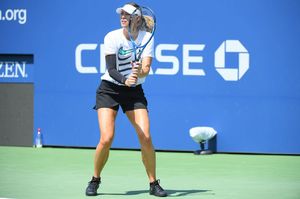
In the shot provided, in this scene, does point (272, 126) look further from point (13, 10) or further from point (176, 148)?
point (13, 10)

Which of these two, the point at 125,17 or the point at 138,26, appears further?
the point at 138,26

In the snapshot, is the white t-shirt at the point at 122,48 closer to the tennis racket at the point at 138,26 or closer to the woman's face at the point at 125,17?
the tennis racket at the point at 138,26

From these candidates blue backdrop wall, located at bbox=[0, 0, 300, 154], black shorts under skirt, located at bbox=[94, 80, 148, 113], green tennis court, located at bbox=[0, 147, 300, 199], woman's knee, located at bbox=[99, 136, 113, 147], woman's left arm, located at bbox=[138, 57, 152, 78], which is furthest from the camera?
blue backdrop wall, located at bbox=[0, 0, 300, 154]

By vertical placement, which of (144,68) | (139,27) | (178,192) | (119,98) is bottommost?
(178,192)

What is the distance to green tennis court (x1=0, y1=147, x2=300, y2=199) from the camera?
7.89m

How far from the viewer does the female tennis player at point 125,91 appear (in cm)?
754

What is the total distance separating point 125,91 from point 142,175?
1.79 meters

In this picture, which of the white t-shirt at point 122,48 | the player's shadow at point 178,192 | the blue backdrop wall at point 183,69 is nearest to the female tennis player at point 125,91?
→ the white t-shirt at point 122,48

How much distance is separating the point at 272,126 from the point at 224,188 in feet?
9.37

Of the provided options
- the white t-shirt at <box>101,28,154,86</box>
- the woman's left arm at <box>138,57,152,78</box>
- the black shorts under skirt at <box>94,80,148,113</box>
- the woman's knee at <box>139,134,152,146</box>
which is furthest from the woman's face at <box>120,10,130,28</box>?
the woman's knee at <box>139,134,152,146</box>

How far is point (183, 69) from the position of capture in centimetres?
1127

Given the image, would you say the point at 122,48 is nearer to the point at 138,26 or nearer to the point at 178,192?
the point at 138,26

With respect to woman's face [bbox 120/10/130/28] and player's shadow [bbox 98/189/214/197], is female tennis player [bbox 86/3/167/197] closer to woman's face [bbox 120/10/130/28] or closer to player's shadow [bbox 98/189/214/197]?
woman's face [bbox 120/10/130/28]

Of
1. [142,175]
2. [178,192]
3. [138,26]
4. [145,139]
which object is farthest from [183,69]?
[145,139]
